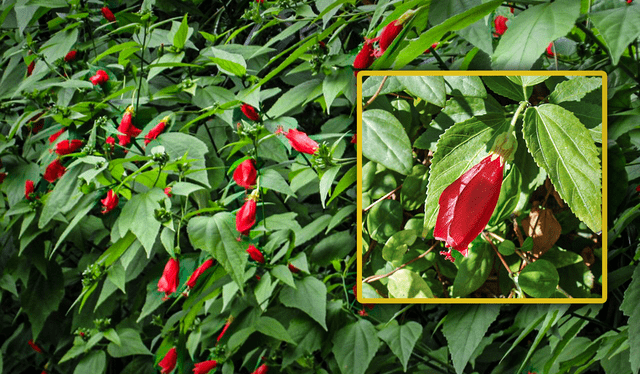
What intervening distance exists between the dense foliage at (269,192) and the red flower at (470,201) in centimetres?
7

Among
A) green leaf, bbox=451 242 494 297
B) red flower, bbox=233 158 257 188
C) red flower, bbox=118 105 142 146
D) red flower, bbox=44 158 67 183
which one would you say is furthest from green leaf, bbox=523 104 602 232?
red flower, bbox=44 158 67 183

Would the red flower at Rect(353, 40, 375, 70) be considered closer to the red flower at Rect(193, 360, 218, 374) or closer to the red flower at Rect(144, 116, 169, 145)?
the red flower at Rect(144, 116, 169, 145)

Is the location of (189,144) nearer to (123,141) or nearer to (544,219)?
(123,141)

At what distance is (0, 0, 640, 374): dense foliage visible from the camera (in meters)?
0.67

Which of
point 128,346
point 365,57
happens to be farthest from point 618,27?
point 128,346

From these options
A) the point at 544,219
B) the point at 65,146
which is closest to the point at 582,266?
the point at 544,219

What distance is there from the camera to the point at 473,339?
2.28ft

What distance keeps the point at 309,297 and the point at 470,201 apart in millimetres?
297

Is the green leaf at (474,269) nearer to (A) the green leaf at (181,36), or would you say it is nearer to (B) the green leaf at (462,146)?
(B) the green leaf at (462,146)

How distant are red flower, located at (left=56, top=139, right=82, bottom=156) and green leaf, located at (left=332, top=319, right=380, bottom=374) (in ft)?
1.73

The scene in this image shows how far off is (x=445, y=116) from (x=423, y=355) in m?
0.39

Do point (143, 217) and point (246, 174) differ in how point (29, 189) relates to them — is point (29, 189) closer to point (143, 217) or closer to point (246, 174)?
point (143, 217)

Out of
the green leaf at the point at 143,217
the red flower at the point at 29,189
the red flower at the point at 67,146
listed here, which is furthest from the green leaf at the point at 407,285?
the red flower at the point at 29,189

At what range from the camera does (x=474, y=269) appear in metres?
0.73
